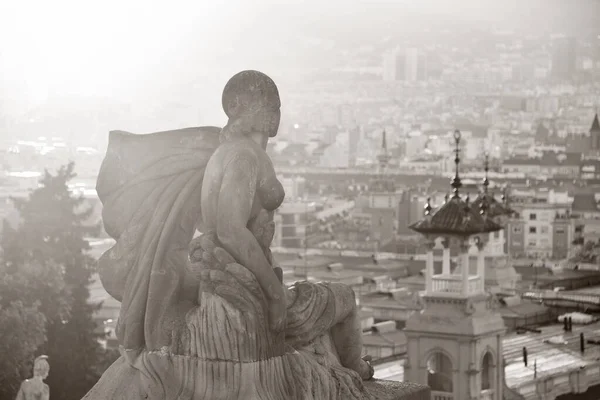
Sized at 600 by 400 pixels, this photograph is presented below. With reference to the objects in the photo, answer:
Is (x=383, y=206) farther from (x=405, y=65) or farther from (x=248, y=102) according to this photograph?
(x=248, y=102)

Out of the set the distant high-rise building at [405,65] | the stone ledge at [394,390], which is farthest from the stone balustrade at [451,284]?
the distant high-rise building at [405,65]

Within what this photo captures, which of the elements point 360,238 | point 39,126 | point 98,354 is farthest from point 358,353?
point 360,238

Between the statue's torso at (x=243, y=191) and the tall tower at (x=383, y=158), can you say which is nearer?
the statue's torso at (x=243, y=191)

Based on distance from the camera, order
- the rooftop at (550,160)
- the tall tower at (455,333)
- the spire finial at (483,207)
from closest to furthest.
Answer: the tall tower at (455,333), the spire finial at (483,207), the rooftop at (550,160)

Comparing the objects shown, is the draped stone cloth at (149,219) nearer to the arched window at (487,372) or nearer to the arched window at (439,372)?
the arched window at (439,372)

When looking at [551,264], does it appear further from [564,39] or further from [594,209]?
[564,39]
